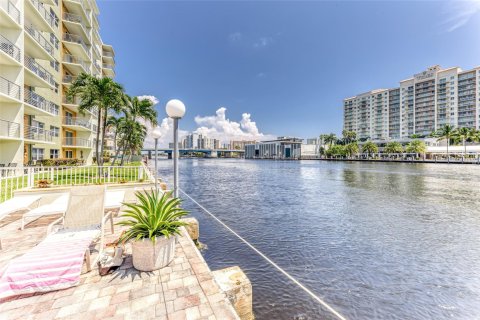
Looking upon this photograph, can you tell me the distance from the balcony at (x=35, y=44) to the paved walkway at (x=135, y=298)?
80.4ft

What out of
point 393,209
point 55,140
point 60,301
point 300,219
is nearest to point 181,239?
point 60,301

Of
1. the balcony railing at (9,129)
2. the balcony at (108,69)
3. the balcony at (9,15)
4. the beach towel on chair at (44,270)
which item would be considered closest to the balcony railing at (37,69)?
the balcony at (9,15)

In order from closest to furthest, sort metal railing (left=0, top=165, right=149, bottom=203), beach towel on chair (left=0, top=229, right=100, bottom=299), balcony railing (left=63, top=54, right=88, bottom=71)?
beach towel on chair (left=0, top=229, right=100, bottom=299)
metal railing (left=0, top=165, right=149, bottom=203)
balcony railing (left=63, top=54, right=88, bottom=71)

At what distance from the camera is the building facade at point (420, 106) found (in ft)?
306

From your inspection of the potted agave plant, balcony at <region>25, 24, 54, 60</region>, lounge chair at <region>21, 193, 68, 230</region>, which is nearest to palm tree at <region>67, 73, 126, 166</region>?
balcony at <region>25, 24, 54, 60</region>

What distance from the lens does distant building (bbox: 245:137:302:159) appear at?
534 ft

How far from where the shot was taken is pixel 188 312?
2707 millimetres

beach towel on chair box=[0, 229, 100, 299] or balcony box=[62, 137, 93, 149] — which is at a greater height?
balcony box=[62, 137, 93, 149]

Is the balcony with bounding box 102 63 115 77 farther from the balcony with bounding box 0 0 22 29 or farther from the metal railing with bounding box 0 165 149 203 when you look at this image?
the metal railing with bounding box 0 165 149 203

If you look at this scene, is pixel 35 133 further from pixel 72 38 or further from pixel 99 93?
pixel 72 38

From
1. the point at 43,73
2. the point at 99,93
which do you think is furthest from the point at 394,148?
the point at 43,73

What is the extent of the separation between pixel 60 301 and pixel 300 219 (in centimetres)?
857

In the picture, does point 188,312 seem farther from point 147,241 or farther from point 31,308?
point 31,308

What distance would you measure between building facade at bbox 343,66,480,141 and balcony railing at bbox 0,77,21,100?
454 feet
